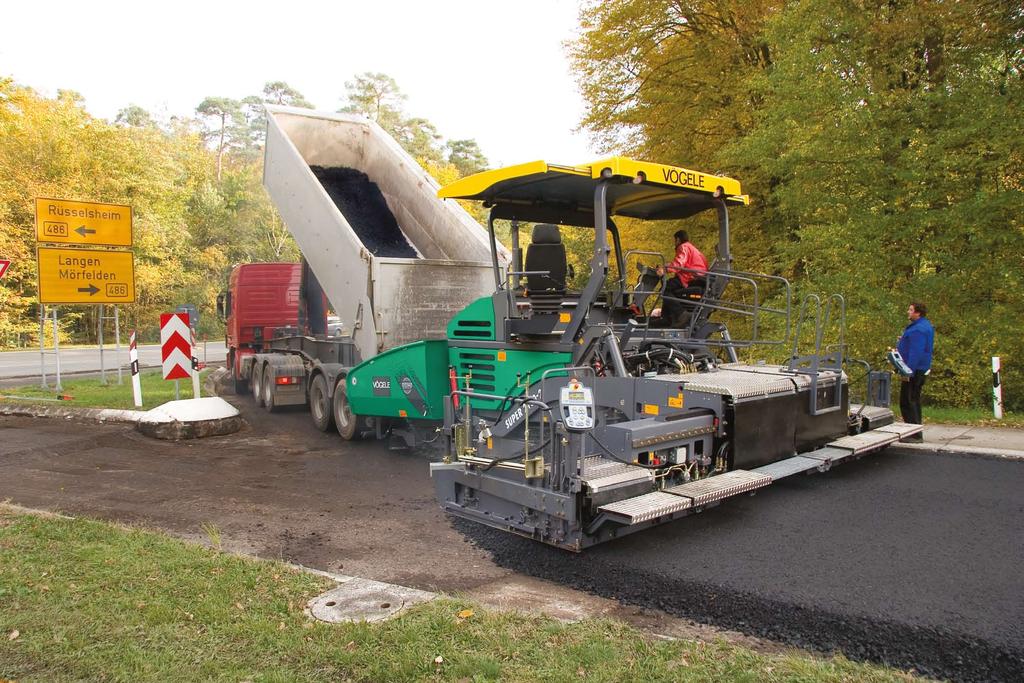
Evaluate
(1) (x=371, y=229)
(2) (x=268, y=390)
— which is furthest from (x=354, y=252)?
(2) (x=268, y=390)

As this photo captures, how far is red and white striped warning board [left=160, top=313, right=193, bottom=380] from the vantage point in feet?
34.3

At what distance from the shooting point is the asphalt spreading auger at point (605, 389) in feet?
15.2

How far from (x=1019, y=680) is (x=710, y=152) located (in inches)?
541

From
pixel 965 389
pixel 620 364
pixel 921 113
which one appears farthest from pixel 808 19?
pixel 620 364

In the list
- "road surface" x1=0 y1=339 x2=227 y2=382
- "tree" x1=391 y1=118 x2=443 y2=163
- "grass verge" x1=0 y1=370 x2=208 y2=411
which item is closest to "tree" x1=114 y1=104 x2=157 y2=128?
"tree" x1=391 y1=118 x2=443 y2=163

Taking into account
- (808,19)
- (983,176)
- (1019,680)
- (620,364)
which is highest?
(808,19)

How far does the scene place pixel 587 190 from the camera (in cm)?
646

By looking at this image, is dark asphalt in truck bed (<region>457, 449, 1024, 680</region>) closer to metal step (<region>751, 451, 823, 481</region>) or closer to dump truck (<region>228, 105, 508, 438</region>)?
metal step (<region>751, 451, 823, 481</region>)

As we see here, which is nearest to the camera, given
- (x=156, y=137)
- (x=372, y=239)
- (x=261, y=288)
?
(x=372, y=239)

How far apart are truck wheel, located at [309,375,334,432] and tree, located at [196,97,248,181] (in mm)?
70133

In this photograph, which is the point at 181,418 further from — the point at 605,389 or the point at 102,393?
the point at 605,389

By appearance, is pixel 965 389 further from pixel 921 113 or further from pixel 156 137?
pixel 156 137

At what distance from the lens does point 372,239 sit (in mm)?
9602

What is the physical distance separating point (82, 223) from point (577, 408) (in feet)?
38.1
